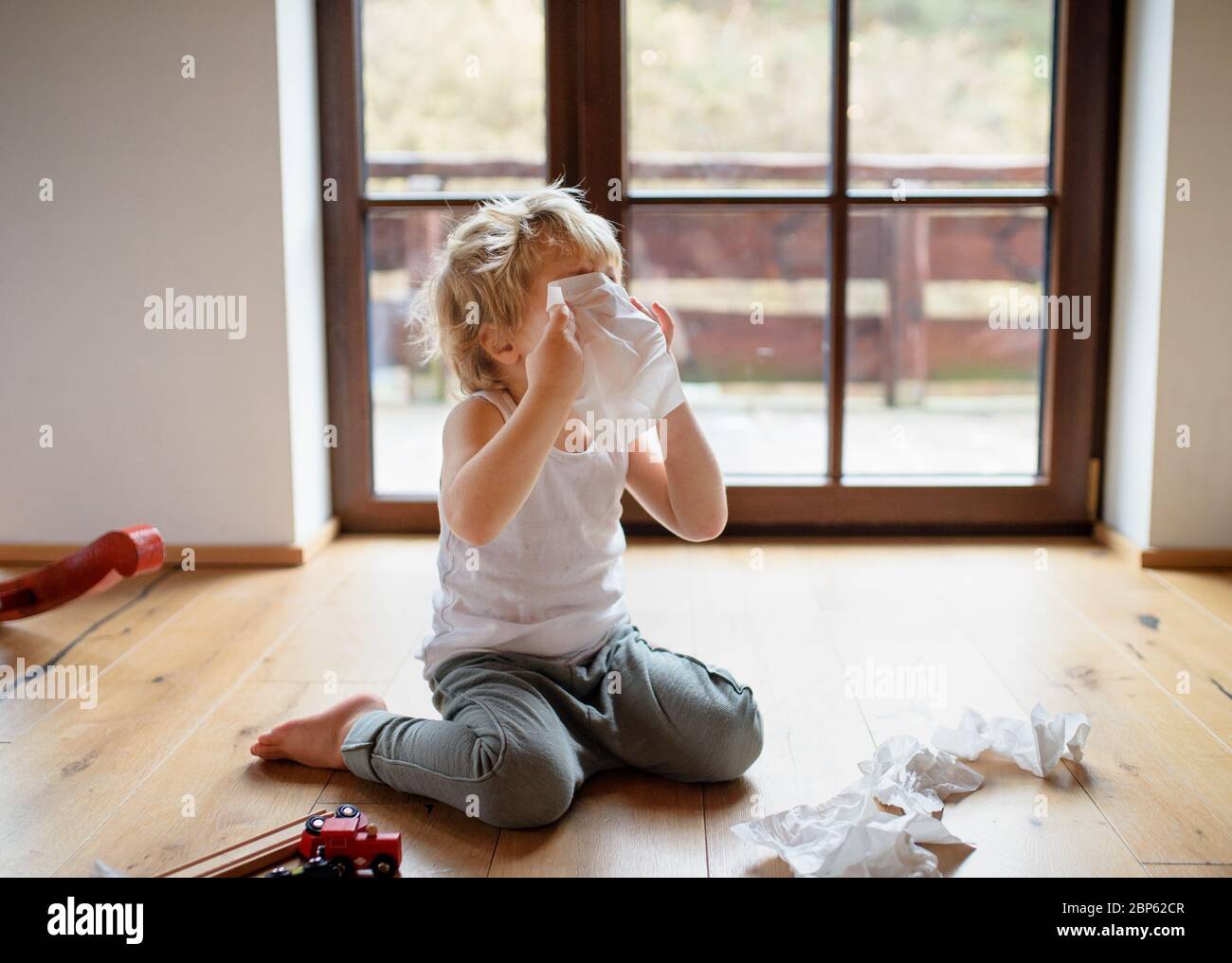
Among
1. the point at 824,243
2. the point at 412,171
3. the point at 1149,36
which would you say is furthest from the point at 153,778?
the point at 1149,36

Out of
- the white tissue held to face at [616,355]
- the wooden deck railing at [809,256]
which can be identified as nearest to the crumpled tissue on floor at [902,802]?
the white tissue held to face at [616,355]

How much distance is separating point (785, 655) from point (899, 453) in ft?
2.92

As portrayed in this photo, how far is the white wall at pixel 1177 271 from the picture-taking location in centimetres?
224

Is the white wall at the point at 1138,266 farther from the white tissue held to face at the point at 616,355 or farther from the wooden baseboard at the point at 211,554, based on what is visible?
the wooden baseboard at the point at 211,554

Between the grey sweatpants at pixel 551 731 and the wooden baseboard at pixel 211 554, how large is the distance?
3.10 feet

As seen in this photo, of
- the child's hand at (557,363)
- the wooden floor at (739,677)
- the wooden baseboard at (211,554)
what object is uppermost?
the child's hand at (557,363)

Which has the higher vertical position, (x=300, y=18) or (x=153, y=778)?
(x=300, y=18)

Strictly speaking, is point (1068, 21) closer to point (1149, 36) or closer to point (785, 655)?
point (1149, 36)

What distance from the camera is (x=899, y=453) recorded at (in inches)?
104

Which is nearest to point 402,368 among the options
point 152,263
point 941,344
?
point 152,263

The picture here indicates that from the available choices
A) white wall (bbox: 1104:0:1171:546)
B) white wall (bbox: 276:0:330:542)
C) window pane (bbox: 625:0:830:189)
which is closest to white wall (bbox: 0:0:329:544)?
white wall (bbox: 276:0:330:542)

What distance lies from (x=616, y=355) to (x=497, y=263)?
17 centimetres

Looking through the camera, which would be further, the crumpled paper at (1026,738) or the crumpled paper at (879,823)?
the crumpled paper at (1026,738)
